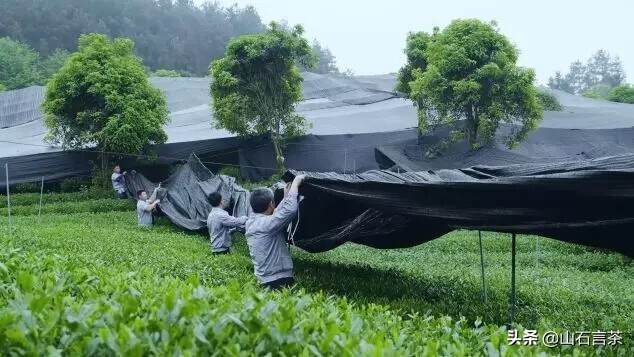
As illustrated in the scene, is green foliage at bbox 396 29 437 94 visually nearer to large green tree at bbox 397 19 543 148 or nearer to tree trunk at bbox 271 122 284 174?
large green tree at bbox 397 19 543 148

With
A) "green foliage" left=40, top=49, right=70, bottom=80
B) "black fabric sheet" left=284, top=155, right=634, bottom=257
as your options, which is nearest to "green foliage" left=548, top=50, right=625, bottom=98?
"green foliage" left=40, top=49, right=70, bottom=80

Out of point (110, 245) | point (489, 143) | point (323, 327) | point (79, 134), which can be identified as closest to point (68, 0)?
point (79, 134)

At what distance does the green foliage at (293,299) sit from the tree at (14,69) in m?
32.9

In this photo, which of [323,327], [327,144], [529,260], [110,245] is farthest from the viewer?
[327,144]

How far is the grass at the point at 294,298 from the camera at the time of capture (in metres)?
2.50

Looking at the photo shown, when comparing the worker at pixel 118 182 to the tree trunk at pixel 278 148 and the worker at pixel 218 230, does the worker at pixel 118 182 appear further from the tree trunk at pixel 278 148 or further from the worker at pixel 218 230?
the worker at pixel 218 230

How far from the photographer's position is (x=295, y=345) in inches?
102

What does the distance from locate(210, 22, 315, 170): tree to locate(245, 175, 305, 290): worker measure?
12173mm

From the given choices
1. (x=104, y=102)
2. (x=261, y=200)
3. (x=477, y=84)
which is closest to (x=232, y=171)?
(x=104, y=102)

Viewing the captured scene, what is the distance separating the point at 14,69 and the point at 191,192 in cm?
3285

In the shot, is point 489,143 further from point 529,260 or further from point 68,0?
point 68,0

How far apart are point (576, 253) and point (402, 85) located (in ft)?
34.4

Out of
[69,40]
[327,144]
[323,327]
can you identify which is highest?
[69,40]

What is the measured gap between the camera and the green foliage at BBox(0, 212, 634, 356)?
250cm
